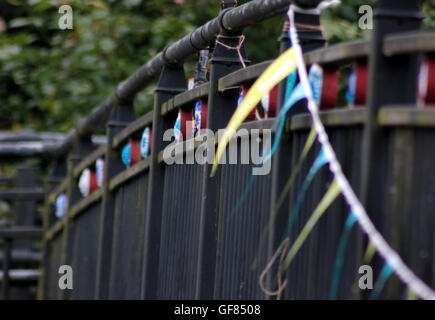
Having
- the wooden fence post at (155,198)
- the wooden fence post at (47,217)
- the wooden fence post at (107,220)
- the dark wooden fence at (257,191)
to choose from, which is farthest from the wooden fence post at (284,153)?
the wooden fence post at (47,217)

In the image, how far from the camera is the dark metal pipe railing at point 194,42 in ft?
8.89

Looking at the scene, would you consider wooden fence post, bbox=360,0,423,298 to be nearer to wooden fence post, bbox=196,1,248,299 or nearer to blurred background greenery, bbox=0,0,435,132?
wooden fence post, bbox=196,1,248,299

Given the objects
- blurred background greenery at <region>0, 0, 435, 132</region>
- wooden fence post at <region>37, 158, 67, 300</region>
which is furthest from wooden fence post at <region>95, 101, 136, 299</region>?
wooden fence post at <region>37, 158, 67, 300</region>

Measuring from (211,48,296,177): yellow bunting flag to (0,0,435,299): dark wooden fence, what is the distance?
47 millimetres

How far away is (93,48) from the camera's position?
7801mm

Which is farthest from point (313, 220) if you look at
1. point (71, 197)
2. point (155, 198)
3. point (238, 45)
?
point (71, 197)

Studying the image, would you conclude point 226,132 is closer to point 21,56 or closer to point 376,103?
point 376,103

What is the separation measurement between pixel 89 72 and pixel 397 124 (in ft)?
20.4

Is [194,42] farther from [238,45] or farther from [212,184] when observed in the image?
[212,184]

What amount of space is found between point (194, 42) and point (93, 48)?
14.7 feet

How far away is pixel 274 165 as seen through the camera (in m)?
2.52

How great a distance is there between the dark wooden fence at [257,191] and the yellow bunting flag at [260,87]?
47mm
